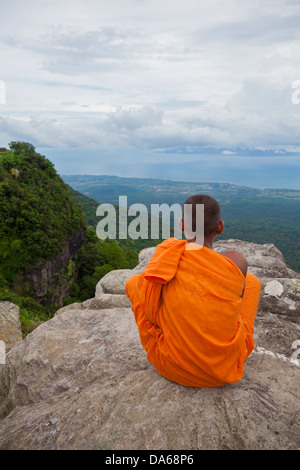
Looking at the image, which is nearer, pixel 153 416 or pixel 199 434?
pixel 199 434

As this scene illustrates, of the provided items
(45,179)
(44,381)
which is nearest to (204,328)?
(44,381)

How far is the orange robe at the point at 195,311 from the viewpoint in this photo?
2.97 metres

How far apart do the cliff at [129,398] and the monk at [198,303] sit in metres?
0.37

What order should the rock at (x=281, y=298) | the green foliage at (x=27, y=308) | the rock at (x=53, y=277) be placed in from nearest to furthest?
the rock at (x=281, y=298) < the green foliage at (x=27, y=308) < the rock at (x=53, y=277)

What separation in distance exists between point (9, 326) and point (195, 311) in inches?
350

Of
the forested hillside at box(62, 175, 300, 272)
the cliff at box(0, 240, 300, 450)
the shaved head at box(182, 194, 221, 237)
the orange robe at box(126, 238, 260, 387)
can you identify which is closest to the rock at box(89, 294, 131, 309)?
the cliff at box(0, 240, 300, 450)

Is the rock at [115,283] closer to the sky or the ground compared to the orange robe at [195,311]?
closer to the ground

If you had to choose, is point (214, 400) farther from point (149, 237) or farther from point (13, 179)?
point (149, 237)

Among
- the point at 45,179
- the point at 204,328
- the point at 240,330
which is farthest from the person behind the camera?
the point at 45,179

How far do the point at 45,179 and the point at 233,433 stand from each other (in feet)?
113

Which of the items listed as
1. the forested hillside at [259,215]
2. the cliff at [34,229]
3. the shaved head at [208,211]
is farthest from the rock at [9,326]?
the forested hillside at [259,215]

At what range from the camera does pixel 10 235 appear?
24719 millimetres

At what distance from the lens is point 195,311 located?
300 cm

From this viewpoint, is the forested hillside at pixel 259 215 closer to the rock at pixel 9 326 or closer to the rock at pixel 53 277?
the rock at pixel 53 277
